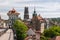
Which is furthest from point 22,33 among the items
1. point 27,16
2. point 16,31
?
point 27,16

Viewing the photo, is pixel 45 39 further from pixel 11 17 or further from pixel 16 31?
pixel 11 17

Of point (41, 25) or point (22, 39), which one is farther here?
point (41, 25)

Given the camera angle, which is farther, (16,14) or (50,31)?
(16,14)

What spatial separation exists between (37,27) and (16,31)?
2796 cm

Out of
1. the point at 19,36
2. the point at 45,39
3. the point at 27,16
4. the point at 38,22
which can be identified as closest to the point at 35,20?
the point at 38,22

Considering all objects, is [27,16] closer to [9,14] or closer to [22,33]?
[9,14]

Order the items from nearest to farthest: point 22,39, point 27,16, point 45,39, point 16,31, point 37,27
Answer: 1. point 45,39
2. point 22,39
3. point 16,31
4. point 37,27
5. point 27,16

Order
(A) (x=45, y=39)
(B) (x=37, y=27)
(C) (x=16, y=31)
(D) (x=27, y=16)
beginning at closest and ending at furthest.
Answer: (A) (x=45, y=39) → (C) (x=16, y=31) → (B) (x=37, y=27) → (D) (x=27, y=16)

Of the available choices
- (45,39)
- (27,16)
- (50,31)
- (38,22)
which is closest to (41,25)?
(38,22)

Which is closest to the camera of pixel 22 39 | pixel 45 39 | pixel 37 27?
pixel 45 39

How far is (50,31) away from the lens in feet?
187

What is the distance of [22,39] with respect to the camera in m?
56.5

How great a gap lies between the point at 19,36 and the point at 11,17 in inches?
2435

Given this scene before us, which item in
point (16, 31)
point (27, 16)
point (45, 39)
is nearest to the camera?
point (45, 39)
